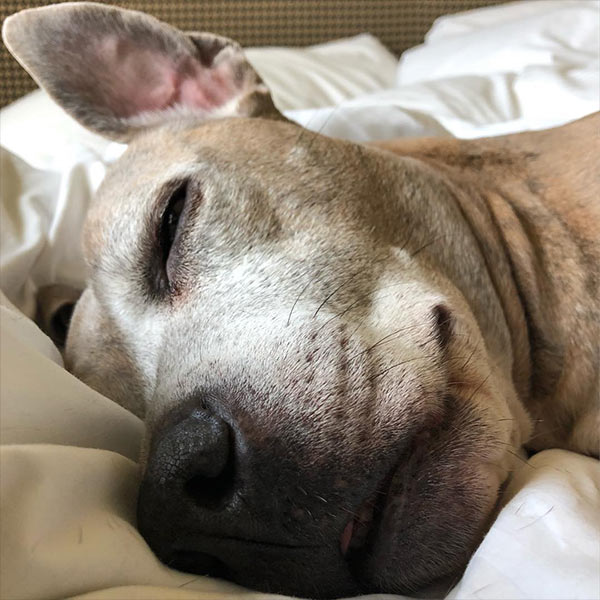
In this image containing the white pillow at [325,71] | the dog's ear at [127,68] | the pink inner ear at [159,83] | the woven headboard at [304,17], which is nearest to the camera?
the dog's ear at [127,68]

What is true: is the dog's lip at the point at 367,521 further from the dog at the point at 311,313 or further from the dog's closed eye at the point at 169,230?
the dog's closed eye at the point at 169,230

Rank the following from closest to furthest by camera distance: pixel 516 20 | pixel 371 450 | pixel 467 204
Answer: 1. pixel 371 450
2. pixel 467 204
3. pixel 516 20

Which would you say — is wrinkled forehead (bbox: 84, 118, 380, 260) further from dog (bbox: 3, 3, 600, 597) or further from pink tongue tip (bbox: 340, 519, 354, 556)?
pink tongue tip (bbox: 340, 519, 354, 556)

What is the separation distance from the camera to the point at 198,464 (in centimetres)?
87

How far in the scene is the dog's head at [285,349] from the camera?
34.7 inches

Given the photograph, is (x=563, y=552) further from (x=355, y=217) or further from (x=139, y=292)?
(x=139, y=292)

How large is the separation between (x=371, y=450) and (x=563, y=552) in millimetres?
252

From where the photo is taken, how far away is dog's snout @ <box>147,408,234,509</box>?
2.86ft

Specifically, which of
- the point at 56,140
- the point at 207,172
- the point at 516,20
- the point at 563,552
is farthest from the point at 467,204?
the point at 516,20

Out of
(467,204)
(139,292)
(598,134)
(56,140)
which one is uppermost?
(598,134)

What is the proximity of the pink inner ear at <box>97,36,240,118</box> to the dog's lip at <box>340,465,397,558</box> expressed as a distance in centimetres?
110

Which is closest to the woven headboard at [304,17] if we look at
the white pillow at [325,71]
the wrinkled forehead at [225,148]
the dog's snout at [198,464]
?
the white pillow at [325,71]

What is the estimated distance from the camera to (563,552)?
79 centimetres

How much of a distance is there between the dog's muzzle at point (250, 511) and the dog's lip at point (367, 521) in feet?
0.09
